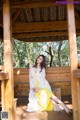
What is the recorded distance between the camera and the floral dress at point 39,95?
16.0 ft

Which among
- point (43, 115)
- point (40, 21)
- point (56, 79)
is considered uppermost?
point (40, 21)

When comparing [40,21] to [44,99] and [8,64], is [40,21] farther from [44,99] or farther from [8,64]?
[8,64]

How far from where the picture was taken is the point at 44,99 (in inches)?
194

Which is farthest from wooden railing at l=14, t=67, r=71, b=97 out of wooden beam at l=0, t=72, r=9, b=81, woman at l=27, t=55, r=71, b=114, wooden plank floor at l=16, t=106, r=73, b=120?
wooden beam at l=0, t=72, r=9, b=81

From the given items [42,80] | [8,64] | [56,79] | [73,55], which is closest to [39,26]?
[56,79]

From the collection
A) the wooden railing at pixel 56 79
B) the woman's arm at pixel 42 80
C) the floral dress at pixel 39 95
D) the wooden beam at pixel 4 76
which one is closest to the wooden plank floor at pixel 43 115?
the floral dress at pixel 39 95

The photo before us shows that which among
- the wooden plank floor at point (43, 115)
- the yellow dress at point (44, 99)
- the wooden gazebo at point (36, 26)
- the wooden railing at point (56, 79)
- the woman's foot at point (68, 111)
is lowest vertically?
the wooden plank floor at point (43, 115)

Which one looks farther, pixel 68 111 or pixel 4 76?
pixel 68 111

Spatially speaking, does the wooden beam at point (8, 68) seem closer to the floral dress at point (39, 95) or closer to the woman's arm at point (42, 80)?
Result: the floral dress at point (39, 95)

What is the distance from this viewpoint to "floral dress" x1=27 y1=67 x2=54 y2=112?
4883 millimetres

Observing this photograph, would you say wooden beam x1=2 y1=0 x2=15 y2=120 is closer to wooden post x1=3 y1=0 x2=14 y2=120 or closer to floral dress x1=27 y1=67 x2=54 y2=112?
wooden post x1=3 y1=0 x2=14 y2=120

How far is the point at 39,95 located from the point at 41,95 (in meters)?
0.06

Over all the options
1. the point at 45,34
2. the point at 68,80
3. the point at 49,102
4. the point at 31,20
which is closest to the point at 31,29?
the point at 31,20

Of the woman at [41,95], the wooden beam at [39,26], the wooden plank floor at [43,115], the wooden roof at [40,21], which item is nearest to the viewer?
the wooden plank floor at [43,115]
